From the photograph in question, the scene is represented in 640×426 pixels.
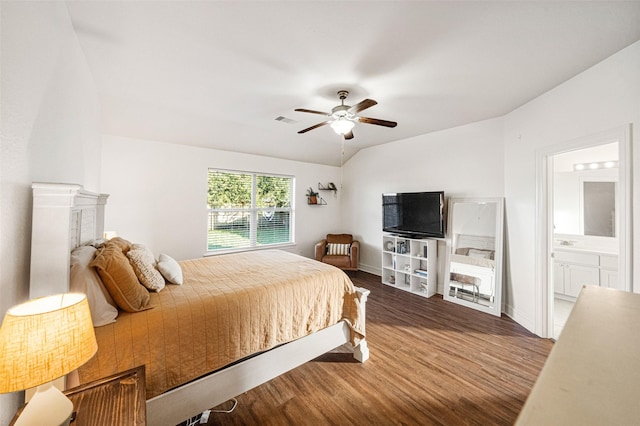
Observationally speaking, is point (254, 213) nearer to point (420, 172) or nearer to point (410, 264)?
point (410, 264)

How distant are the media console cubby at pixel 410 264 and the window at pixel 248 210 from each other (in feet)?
6.77

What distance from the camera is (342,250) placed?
5.19 metres

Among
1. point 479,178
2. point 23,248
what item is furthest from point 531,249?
point 23,248

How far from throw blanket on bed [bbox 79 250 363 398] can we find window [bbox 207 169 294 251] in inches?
78.6

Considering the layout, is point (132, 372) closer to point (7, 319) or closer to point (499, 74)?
point (7, 319)

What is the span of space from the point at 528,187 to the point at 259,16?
3323 millimetres

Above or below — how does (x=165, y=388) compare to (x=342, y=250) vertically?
below

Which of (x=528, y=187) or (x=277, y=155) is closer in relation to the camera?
(x=528, y=187)

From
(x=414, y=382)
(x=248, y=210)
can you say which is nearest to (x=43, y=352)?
(x=414, y=382)

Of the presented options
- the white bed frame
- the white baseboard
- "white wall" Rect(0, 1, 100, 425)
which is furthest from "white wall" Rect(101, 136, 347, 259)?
the white baseboard

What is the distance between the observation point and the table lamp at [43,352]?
2.51 ft

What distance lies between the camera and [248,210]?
4801 mm

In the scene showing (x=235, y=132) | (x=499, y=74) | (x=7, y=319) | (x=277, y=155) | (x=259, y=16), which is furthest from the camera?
(x=277, y=155)

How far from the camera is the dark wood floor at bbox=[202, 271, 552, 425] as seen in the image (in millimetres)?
1737
